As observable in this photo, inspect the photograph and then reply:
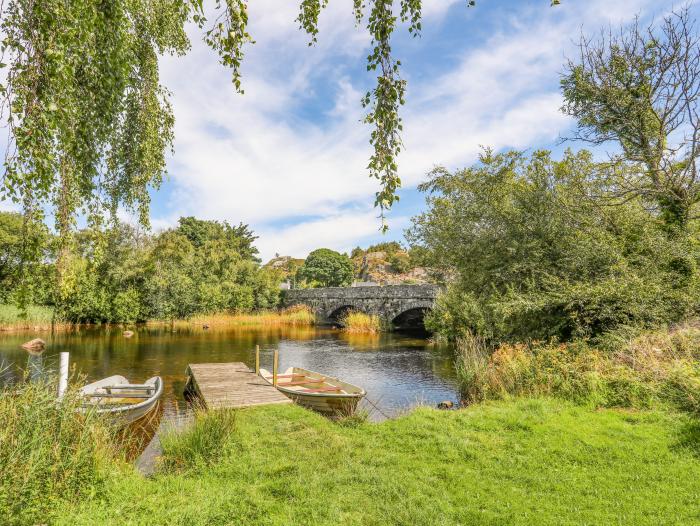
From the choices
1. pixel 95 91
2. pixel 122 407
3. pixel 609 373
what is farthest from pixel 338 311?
pixel 95 91

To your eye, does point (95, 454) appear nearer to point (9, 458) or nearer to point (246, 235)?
point (9, 458)

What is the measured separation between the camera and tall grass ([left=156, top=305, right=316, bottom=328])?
30641mm

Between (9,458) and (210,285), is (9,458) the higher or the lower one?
the lower one

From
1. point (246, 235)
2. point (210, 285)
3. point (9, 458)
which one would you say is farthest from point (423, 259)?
point (246, 235)

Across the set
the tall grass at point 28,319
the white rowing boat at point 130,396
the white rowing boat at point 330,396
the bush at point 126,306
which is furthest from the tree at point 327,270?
the white rowing boat at point 130,396

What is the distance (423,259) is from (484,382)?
9367 millimetres

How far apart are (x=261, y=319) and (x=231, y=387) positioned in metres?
23.9

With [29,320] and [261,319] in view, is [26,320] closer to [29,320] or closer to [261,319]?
[29,320]

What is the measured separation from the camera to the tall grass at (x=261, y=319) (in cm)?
3064

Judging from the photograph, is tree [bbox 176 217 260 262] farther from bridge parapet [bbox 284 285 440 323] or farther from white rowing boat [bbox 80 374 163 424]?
white rowing boat [bbox 80 374 163 424]

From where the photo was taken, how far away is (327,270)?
2163 inches

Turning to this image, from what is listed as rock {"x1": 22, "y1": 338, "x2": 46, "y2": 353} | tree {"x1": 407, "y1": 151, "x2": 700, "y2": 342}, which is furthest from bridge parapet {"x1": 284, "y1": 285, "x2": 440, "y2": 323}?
rock {"x1": 22, "y1": 338, "x2": 46, "y2": 353}

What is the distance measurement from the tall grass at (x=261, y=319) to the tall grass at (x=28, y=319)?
7.62 metres

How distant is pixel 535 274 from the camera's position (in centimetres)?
1143
